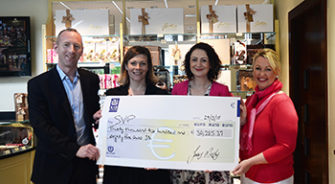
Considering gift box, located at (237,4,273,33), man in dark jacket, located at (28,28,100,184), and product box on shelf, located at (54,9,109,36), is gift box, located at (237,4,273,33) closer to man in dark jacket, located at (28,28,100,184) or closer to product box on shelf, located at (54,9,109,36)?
product box on shelf, located at (54,9,109,36)

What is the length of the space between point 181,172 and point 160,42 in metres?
2.31

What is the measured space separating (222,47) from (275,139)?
2086 mm

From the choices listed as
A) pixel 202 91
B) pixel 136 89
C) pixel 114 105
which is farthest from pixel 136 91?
pixel 202 91

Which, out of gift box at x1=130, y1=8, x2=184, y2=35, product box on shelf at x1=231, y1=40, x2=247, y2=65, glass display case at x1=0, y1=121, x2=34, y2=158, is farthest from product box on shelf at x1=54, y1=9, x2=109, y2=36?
product box on shelf at x1=231, y1=40, x2=247, y2=65

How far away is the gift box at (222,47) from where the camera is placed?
3762 millimetres

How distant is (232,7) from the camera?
3.76m

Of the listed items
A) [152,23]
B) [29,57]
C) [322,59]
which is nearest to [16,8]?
[29,57]

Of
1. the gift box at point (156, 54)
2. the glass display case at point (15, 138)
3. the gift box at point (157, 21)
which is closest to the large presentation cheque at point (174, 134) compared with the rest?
the glass display case at point (15, 138)

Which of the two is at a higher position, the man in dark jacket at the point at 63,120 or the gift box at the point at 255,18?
the gift box at the point at 255,18

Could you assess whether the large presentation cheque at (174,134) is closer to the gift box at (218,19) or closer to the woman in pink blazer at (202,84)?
the woman in pink blazer at (202,84)

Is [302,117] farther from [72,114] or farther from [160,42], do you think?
[72,114]

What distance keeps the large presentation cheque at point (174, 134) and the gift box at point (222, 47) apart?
210 centimetres

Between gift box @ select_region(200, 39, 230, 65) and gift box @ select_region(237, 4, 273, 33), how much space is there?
254mm

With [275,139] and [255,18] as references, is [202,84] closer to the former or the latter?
[275,139]
